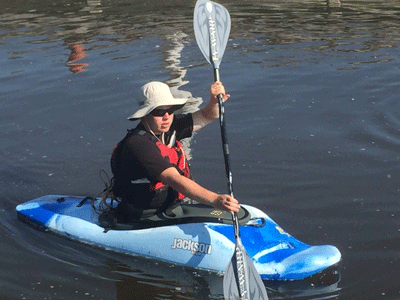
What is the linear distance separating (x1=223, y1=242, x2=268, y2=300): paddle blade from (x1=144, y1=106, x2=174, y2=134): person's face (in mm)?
1056

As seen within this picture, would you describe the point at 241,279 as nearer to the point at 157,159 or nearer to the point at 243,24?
the point at 157,159

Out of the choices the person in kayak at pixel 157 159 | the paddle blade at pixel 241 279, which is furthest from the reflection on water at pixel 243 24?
the paddle blade at pixel 241 279

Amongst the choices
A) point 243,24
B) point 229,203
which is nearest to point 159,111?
Answer: point 229,203

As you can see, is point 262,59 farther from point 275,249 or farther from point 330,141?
point 275,249

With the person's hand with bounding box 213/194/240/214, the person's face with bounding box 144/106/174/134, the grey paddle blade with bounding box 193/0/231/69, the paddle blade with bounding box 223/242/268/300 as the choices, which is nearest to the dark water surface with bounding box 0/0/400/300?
the paddle blade with bounding box 223/242/268/300

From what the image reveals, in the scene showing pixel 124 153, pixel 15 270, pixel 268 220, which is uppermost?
pixel 124 153

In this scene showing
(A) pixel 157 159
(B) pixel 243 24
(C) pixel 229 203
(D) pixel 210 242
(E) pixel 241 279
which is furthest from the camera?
(B) pixel 243 24

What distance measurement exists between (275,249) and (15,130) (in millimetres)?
4829

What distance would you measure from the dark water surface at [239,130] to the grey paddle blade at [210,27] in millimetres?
1560

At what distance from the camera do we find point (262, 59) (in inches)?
456

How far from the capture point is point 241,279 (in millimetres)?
4734

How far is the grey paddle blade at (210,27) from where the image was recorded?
19.2 ft

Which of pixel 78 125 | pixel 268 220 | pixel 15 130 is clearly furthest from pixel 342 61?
pixel 268 220

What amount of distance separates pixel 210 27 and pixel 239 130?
2.60 metres
